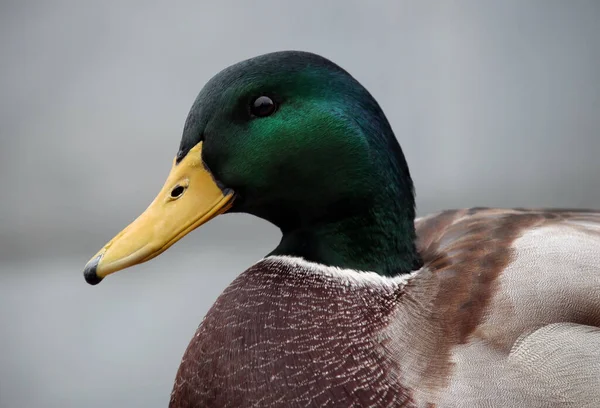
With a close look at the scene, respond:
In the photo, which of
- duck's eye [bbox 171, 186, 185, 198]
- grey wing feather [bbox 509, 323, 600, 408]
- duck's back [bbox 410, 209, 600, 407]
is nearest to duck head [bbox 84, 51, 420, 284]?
duck's eye [bbox 171, 186, 185, 198]

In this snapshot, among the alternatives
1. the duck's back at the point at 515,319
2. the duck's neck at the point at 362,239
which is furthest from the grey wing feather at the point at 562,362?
the duck's neck at the point at 362,239

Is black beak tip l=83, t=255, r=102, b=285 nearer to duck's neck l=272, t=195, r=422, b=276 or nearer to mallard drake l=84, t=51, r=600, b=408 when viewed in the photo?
mallard drake l=84, t=51, r=600, b=408

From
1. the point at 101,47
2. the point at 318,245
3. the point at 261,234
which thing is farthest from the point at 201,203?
the point at 101,47

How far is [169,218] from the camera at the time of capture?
1274 mm

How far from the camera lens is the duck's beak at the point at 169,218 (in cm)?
122

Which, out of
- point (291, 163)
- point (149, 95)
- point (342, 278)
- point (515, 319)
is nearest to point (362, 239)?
point (342, 278)

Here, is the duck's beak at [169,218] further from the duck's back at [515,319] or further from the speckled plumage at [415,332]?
Answer: the duck's back at [515,319]

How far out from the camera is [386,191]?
1347 millimetres

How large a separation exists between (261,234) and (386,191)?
2015mm

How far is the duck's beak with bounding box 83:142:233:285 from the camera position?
4.02 feet

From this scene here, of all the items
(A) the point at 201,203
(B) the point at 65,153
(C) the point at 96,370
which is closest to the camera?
(A) the point at 201,203

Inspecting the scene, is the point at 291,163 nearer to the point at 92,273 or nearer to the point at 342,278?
the point at 342,278

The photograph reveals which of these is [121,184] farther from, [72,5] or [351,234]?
[351,234]

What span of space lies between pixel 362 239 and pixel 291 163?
0.18 metres
